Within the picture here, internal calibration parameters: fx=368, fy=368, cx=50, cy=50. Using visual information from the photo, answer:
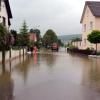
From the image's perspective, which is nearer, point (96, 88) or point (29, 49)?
point (96, 88)

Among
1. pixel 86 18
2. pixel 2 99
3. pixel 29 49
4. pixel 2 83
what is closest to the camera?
pixel 2 99

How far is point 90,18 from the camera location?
60.8 metres

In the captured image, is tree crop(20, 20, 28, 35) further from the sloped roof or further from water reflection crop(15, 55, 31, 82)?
water reflection crop(15, 55, 31, 82)

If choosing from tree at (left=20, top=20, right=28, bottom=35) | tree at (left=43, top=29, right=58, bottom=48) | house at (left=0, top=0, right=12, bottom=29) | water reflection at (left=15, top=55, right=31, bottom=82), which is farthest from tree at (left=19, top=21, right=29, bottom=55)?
water reflection at (left=15, top=55, right=31, bottom=82)

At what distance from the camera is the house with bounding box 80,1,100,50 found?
57819 millimetres

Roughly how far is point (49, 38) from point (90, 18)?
52.2 meters

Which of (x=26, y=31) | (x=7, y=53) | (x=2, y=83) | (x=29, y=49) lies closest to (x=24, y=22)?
(x=26, y=31)

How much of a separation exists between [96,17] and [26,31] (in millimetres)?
25330

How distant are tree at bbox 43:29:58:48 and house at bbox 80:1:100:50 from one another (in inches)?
1759

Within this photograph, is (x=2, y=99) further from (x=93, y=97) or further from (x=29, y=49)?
(x=29, y=49)

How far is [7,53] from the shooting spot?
35.7 meters

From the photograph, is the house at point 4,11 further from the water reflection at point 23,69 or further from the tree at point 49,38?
the tree at point 49,38

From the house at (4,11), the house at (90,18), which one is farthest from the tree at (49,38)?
the house at (4,11)

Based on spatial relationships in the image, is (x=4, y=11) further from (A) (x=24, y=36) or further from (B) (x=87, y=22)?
(A) (x=24, y=36)
